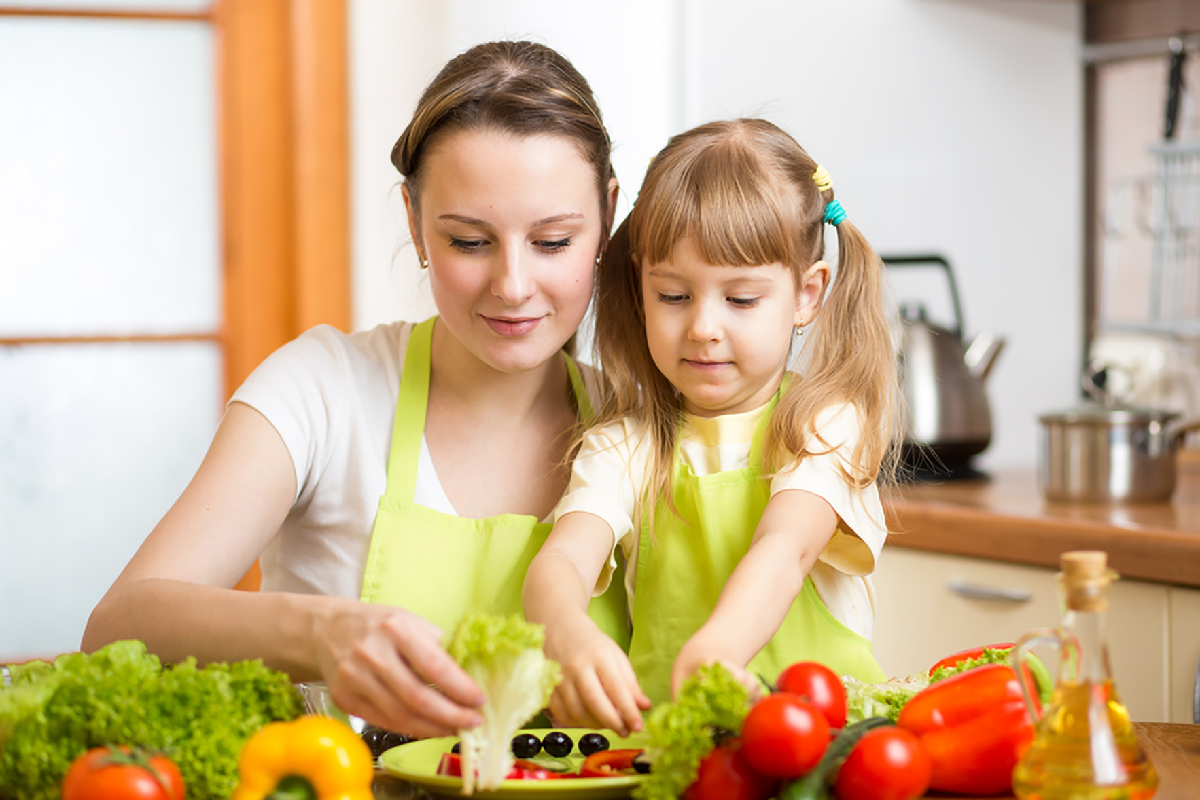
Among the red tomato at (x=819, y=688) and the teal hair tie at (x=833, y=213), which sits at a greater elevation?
the teal hair tie at (x=833, y=213)

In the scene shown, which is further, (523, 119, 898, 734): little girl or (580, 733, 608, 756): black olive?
(523, 119, 898, 734): little girl

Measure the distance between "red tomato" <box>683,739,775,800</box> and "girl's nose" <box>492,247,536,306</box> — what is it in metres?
0.54

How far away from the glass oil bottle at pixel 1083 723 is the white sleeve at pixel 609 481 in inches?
21.3

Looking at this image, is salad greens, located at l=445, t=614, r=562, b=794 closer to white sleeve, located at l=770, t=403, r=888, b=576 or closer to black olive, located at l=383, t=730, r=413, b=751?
black olive, located at l=383, t=730, r=413, b=751

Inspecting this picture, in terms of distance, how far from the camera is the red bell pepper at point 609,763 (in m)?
0.85

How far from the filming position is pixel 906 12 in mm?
2652

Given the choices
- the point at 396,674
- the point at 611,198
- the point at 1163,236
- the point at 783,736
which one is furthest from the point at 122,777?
the point at 1163,236

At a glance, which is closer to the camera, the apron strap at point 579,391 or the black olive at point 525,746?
the black olive at point 525,746

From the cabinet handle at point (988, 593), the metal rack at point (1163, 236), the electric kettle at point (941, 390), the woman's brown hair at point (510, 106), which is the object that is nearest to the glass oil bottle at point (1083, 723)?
the woman's brown hair at point (510, 106)

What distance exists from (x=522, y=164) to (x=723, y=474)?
1.25 feet

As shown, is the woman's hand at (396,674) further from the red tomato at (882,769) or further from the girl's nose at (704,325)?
the girl's nose at (704,325)

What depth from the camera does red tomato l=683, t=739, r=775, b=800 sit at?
77 cm

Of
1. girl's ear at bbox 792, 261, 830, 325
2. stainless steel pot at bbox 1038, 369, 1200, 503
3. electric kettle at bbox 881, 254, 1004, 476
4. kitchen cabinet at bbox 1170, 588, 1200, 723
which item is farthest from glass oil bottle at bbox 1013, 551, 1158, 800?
electric kettle at bbox 881, 254, 1004, 476

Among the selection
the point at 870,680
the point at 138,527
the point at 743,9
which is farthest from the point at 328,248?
the point at 870,680
